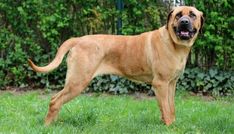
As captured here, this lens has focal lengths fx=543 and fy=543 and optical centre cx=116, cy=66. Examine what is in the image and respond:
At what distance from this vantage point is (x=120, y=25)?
9.74 meters

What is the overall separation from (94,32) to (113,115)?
2962mm

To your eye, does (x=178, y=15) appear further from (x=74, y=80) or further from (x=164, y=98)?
(x=74, y=80)

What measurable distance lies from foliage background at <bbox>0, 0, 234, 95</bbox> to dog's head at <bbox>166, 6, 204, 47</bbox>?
2.56 meters

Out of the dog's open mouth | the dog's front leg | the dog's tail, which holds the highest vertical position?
the dog's open mouth

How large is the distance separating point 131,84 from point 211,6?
6.35ft

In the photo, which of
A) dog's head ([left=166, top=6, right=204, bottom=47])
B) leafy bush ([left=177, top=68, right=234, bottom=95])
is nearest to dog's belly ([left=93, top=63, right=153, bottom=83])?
dog's head ([left=166, top=6, right=204, bottom=47])

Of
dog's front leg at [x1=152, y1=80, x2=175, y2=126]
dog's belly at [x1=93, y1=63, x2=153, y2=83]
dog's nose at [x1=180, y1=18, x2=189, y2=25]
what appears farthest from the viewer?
dog's belly at [x1=93, y1=63, x2=153, y2=83]

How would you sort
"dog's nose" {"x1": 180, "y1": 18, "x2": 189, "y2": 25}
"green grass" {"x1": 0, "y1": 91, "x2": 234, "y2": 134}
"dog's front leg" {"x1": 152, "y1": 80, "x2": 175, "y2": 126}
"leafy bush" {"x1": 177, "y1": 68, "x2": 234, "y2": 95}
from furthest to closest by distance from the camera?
"leafy bush" {"x1": 177, "y1": 68, "x2": 234, "y2": 95} → "dog's front leg" {"x1": 152, "y1": 80, "x2": 175, "y2": 126} → "dog's nose" {"x1": 180, "y1": 18, "x2": 189, "y2": 25} → "green grass" {"x1": 0, "y1": 91, "x2": 234, "y2": 134}

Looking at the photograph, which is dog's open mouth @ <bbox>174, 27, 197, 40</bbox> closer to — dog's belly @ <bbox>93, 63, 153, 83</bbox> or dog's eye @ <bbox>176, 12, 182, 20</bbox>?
dog's eye @ <bbox>176, 12, 182, 20</bbox>

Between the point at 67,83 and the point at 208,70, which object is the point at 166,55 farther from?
the point at 208,70

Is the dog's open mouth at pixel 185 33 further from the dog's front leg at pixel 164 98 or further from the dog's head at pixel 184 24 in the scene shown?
the dog's front leg at pixel 164 98

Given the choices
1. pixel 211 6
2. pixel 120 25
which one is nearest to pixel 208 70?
pixel 211 6

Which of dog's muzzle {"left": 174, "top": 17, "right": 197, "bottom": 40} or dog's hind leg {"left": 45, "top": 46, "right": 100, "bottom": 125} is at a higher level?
dog's muzzle {"left": 174, "top": 17, "right": 197, "bottom": 40}

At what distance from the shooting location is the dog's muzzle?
21.4 ft
